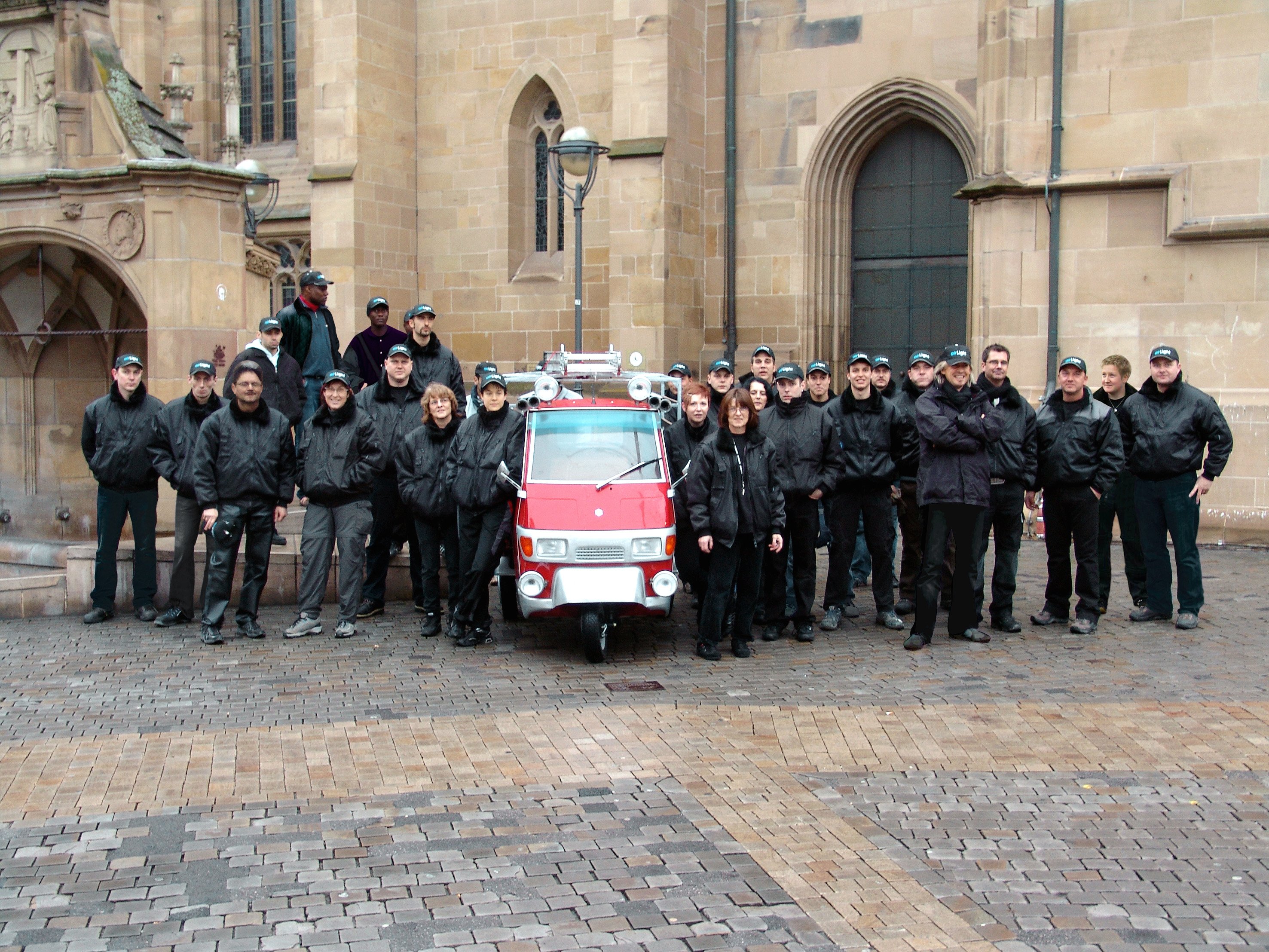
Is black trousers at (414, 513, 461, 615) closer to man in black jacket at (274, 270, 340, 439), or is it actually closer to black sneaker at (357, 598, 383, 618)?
black sneaker at (357, 598, 383, 618)

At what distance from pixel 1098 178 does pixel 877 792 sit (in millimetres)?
10408

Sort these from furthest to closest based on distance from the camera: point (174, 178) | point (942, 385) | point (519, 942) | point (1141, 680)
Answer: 1. point (174, 178)
2. point (942, 385)
3. point (1141, 680)
4. point (519, 942)

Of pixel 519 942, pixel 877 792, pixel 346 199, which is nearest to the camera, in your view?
pixel 519 942

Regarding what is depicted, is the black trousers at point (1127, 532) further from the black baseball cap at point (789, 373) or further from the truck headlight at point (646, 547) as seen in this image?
the truck headlight at point (646, 547)

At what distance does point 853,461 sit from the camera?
33.2 ft

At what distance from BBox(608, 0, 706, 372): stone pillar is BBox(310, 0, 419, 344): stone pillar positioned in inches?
161

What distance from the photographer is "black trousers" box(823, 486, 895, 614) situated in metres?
10.2

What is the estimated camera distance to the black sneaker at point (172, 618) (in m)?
10.4

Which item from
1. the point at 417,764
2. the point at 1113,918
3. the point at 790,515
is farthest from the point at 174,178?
the point at 1113,918

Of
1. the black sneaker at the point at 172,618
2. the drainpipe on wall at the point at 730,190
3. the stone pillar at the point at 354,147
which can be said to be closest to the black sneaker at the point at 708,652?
the black sneaker at the point at 172,618

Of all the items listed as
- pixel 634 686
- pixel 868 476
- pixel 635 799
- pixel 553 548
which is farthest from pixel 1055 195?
pixel 635 799

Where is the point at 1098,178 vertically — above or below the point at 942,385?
above

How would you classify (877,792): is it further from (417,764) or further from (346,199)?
(346,199)

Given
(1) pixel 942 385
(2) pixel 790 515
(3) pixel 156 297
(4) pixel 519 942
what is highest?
(3) pixel 156 297
